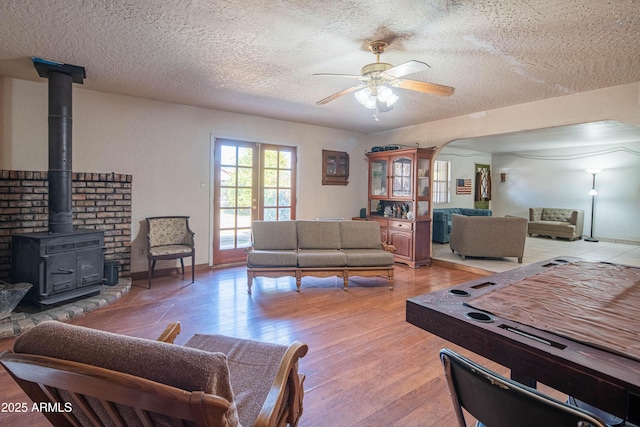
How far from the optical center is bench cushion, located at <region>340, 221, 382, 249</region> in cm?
463

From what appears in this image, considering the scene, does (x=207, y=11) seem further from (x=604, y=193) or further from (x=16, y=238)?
(x=604, y=193)

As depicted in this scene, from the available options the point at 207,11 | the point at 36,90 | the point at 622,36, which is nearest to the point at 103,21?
the point at 207,11

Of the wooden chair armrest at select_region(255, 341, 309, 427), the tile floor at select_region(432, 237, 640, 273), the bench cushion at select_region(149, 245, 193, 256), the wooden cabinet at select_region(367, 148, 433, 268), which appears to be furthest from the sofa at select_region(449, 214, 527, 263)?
the wooden chair armrest at select_region(255, 341, 309, 427)

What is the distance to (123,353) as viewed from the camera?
0.89m

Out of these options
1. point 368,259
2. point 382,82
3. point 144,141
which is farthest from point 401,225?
point 144,141

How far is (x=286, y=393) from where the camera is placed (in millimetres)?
1369

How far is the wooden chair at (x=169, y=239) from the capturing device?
4191 millimetres

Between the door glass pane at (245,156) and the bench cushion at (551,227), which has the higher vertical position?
the door glass pane at (245,156)

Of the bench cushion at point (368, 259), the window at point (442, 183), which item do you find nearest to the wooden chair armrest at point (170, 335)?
the bench cushion at point (368, 259)

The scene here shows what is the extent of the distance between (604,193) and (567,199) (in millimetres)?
791

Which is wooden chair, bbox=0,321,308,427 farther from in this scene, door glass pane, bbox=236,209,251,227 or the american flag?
the american flag

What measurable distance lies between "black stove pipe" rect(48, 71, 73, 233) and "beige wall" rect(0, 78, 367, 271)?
762 millimetres

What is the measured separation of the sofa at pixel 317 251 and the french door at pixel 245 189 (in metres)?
0.84

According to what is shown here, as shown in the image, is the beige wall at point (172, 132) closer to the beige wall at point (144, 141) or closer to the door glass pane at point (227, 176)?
the beige wall at point (144, 141)
